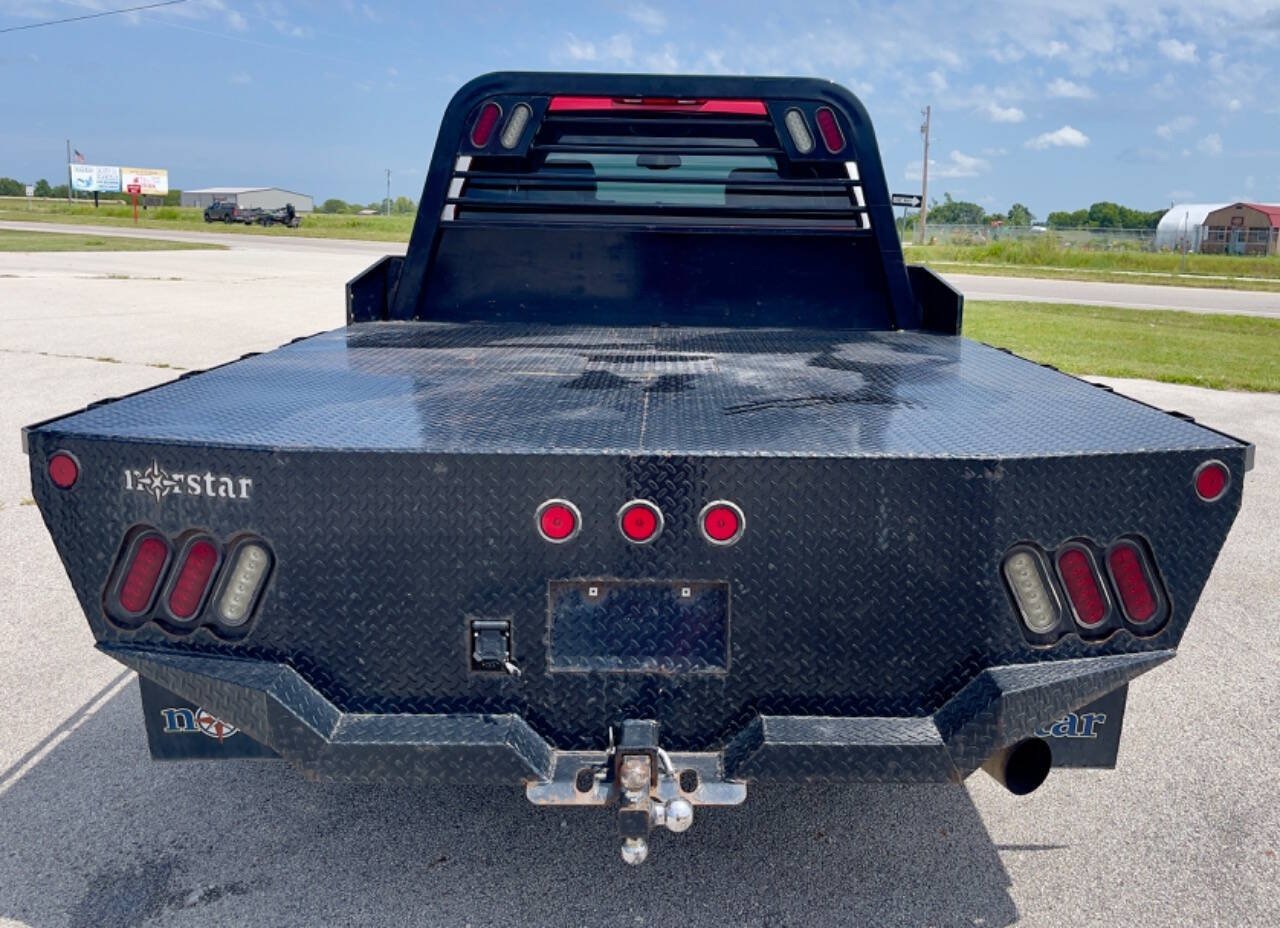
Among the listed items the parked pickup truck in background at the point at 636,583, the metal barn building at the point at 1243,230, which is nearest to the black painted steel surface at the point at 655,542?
the parked pickup truck in background at the point at 636,583

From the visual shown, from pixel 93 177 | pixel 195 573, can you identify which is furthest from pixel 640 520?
pixel 93 177

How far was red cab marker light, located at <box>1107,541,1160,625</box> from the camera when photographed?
242cm

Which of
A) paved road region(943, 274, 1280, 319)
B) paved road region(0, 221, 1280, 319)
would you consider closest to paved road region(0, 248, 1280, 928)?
paved road region(943, 274, 1280, 319)

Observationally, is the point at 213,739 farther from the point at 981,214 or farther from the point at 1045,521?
the point at 981,214

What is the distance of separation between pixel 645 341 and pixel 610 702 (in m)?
1.79

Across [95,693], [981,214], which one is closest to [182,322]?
[95,693]

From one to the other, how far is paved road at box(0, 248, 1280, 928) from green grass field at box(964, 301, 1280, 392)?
29.0 feet

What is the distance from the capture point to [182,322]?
607 inches

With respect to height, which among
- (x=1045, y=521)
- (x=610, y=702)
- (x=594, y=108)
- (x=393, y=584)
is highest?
(x=594, y=108)

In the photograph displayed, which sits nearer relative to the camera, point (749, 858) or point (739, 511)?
point (739, 511)

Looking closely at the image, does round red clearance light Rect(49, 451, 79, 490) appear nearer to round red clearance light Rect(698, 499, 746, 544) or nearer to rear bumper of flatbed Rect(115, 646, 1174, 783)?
rear bumper of flatbed Rect(115, 646, 1174, 783)

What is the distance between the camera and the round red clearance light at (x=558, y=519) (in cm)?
229

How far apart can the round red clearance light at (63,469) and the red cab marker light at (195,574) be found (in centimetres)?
29

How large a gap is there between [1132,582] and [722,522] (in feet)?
3.04
